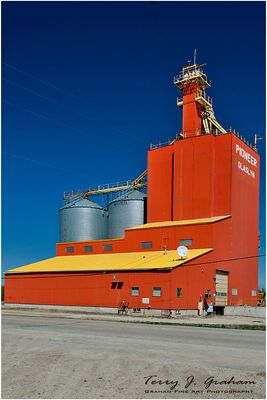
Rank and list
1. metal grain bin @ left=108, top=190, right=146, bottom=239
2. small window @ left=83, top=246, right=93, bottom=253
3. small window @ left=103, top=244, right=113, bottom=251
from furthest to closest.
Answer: metal grain bin @ left=108, top=190, right=146, bottom=239 < small window @ left=83, top=246, right=93, bottom=253 < small window @ left=103, top=244, right=113, bottom=251

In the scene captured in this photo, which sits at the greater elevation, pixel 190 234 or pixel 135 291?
pixel 190 234

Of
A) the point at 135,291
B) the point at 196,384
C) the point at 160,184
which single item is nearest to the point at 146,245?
the point at 135,291

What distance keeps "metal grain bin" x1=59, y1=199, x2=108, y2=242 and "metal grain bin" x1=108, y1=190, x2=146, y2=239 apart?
9.65 feet

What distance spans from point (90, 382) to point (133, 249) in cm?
4134

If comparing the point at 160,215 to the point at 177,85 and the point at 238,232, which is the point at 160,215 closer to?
the point at 238,232

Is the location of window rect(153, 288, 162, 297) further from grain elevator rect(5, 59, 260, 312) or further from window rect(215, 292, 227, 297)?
window rect(215, 292, 227, 297)

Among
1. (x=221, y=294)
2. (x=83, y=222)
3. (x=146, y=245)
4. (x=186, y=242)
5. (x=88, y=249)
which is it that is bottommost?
(x=221, y=294)

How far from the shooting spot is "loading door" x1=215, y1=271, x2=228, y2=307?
149ft

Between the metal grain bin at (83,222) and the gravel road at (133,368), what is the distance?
44202 millimetres

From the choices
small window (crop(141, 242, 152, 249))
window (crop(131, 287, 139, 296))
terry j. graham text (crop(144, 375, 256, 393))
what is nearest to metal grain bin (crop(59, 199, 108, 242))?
small window (crop(141, 242, 152, 249))

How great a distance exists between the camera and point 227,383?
11234mm

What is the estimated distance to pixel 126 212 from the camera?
61.0m

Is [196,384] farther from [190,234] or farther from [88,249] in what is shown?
[88,249]

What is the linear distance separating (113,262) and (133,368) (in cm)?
3698
